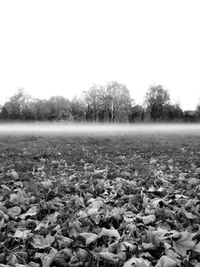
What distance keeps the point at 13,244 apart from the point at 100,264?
2.90 ft

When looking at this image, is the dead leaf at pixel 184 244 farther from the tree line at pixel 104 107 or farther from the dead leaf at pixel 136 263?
the tree line at pixel 104 107

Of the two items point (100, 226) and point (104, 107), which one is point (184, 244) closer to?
point (100, 226)

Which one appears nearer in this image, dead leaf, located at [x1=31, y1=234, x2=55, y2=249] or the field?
the field

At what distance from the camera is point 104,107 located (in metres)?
47.0

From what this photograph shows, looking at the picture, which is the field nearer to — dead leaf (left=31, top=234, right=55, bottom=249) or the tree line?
dead leaf (left=31, top=234, right=55, bottom=249)

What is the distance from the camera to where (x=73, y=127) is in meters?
30.6

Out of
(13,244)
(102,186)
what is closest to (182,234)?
(13,244)

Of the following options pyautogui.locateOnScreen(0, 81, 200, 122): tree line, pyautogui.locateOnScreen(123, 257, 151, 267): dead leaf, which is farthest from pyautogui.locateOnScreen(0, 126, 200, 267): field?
pyautogui.locateOnScreen(0, 81, 200, 122): tree line

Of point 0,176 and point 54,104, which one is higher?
point 54,104

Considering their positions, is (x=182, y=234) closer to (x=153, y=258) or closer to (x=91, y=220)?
(x=153, y=258)

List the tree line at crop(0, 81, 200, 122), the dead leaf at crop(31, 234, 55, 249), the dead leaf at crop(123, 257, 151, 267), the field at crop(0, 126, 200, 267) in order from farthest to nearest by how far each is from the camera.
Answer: the tree line at crop(0, 81, 200, 122) < the dead leaf at crop(31, 234, 55, 249) < the field at crop(0, 126, 200, 267) < the dead leaf at crop(123, 257, 151, 267)

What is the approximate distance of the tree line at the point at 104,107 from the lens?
44.3 meters

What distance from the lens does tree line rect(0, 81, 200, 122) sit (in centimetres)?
4431

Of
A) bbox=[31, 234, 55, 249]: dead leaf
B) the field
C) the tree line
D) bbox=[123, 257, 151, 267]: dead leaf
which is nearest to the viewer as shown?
bbox=[123, 257, 151, 267]: dead leaf
